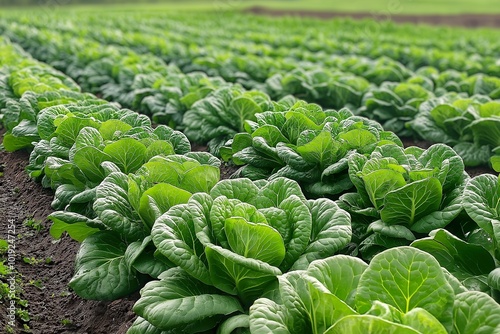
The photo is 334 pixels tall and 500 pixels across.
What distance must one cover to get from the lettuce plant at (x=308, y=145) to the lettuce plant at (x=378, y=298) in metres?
1.76

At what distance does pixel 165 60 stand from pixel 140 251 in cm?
1057

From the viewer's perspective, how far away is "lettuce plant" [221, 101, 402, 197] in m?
4.50

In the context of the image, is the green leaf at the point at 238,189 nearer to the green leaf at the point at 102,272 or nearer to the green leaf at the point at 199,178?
the green leaf at the point at 199,178

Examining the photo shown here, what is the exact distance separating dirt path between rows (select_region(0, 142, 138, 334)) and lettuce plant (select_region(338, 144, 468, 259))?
5.03ft

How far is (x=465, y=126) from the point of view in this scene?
22.6 feet

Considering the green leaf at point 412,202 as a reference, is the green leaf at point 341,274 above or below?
above

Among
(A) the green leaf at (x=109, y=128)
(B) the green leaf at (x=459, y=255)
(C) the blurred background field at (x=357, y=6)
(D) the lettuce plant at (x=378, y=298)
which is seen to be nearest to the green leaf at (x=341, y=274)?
(D) the lettuce plant at (x=378, y=298)

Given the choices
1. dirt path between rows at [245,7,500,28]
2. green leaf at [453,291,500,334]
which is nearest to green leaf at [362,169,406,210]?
green leaf at [453,291,500,334]

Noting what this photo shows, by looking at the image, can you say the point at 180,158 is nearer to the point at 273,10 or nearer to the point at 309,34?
the point at 309,34

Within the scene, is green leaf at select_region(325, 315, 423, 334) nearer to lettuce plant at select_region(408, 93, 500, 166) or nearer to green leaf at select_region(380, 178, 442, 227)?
green leaf at select_region(380, 178, 442, 227)

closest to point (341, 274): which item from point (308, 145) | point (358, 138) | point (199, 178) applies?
point (199, 178)

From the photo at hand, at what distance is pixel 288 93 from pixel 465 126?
2928mm

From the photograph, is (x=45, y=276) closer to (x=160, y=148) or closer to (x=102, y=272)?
(x=102, y=272)

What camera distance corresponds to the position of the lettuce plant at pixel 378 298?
2428 mm
